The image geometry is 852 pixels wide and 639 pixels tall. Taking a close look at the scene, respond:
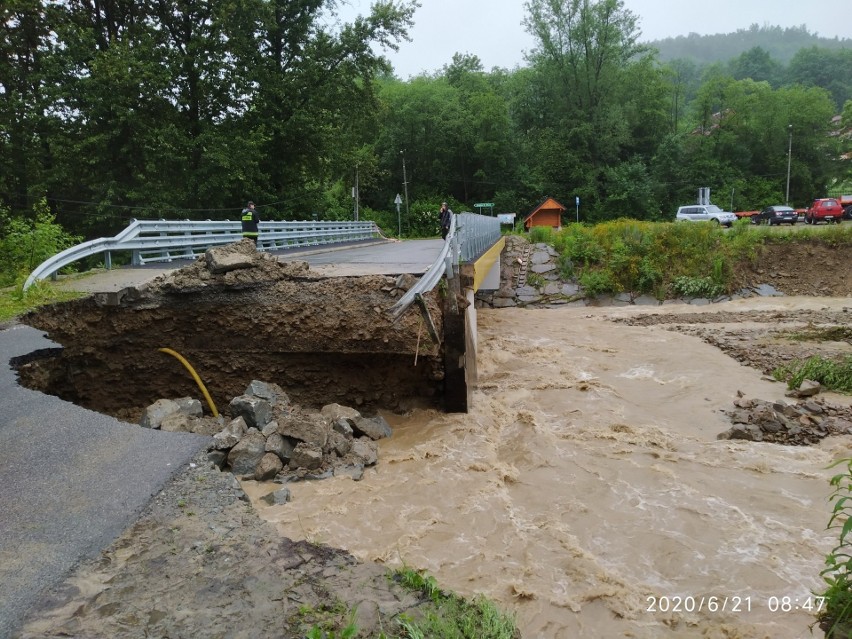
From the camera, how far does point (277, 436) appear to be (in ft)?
21.4

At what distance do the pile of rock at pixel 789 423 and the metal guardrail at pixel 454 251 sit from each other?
15.4ft

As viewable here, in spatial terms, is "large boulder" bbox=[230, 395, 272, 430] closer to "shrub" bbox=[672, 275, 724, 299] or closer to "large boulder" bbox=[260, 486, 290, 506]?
"large boulder" bbox=[260, 486, 290, 506]

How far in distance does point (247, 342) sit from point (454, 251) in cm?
380

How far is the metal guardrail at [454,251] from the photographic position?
7.10 meters

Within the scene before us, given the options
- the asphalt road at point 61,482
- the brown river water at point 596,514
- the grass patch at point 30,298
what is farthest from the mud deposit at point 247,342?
the asphalt road at point 61,482

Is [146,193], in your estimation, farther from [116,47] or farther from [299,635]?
[299,635]

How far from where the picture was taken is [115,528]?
375 centimetres

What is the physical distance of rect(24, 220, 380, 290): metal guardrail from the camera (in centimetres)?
985

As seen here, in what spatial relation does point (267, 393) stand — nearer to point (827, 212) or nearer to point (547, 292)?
point (547, 292)

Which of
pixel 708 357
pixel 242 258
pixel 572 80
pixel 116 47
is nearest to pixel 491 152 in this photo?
pixel 572 80

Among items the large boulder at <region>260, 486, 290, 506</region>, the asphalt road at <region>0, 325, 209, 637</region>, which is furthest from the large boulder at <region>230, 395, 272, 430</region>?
the asphalt road at <region>0, 325, 209, 637</region>

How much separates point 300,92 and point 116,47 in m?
7.73

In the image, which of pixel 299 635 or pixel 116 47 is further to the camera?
pixel 116 47

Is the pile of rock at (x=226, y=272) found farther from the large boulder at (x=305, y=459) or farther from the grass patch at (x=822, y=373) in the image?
the grass patch at (x=822, y=373)
